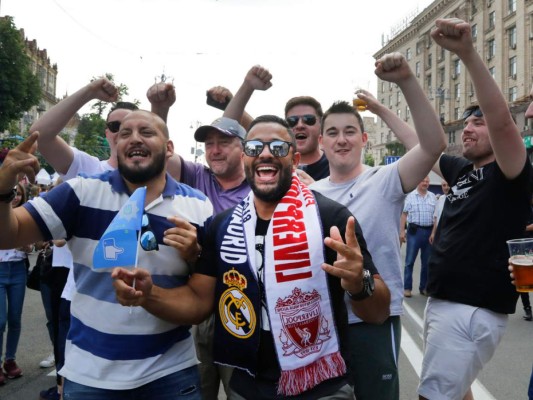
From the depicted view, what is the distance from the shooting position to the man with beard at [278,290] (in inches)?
83.4

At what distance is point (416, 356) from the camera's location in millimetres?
5691

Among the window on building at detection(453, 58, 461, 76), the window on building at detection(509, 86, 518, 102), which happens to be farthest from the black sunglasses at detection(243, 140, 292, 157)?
the window on building at detection(453, 58, 461, 76)

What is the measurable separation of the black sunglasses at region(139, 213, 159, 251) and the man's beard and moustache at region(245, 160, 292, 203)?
0.53 meters

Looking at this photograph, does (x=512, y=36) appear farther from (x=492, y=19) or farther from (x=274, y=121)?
(x=274, y=121)

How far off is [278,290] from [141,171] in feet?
3.07

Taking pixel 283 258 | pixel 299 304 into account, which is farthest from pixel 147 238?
pixel 299 304

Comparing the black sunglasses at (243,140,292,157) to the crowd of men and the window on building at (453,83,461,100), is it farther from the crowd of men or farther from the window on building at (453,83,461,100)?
the window on building at (453,83,461,100)

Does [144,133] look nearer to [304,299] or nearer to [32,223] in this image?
[32,223]

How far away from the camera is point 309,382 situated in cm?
211

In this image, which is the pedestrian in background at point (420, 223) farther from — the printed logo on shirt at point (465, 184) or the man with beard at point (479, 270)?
the man with beard at point (479, 270)

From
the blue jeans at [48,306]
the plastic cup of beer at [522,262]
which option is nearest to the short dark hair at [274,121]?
the plastic cup of beer at [522,262]

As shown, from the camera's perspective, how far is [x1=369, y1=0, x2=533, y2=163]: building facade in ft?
131

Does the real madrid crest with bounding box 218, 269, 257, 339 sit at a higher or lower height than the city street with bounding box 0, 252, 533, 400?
higher

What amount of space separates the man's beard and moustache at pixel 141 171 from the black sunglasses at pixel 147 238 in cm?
24
